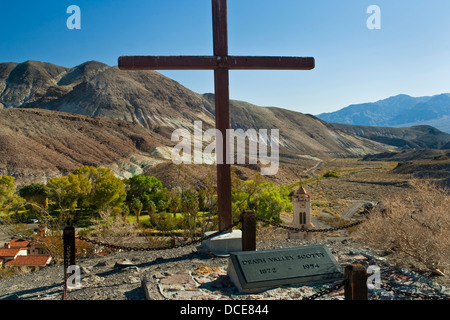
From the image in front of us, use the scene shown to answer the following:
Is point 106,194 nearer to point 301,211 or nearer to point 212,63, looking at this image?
point 301,211

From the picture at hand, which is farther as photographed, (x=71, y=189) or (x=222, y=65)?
(x=71, y=189)

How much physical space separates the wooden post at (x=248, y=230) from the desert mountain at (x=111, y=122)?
162 feet

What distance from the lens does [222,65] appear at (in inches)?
289

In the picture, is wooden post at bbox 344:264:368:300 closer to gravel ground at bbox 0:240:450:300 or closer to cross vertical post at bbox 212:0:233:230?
gravel ground at bbox 0:240:450:300

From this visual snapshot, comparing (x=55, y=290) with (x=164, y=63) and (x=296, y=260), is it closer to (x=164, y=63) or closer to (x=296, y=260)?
(x=296, y=260)

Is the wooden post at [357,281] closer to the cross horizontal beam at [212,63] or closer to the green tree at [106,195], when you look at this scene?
the cross horizontal beam at [212,63]

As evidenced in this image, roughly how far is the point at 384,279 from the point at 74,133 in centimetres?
7142

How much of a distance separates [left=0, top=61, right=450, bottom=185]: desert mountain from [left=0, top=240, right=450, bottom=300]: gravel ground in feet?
155

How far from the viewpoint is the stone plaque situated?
204 inches

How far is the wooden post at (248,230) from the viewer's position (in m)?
6.32

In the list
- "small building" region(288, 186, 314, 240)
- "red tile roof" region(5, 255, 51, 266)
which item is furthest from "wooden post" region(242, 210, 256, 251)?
"red tile roof" region(5, 255, 51, 266)

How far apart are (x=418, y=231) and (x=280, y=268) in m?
2.64

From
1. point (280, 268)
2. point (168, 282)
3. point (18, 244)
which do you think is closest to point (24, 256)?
point (18, 244)

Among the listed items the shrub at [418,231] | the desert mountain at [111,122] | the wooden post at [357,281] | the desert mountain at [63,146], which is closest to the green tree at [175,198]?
the shrub at [418,231]
